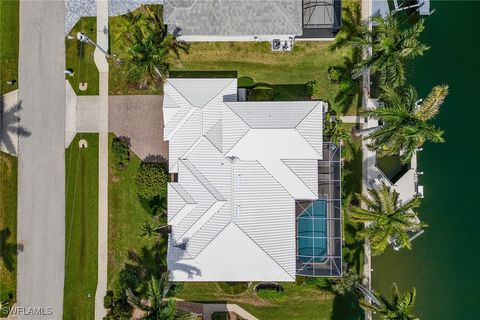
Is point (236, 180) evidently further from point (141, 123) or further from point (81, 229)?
point (81, 229)

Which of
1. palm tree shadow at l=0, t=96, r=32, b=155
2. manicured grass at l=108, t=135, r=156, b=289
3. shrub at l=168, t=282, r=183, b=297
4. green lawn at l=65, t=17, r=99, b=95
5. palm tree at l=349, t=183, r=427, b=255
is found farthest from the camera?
palm tree shadow at l=0, t=96, r=32, b=155

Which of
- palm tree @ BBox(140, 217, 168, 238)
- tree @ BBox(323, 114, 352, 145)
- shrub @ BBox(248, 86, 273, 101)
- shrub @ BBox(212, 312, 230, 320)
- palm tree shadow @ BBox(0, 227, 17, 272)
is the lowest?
shrub @ BBox(212, 312, 230, 320)

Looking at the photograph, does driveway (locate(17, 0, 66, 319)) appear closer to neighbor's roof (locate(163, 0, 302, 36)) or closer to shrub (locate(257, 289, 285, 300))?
neighbor's roof (locate(163, 0, 302, 36))

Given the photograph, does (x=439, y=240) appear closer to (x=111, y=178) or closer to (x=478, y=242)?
(x=478, y=242)

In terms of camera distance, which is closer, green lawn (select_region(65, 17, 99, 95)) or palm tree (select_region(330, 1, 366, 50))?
palm tree (select_region(330, 1, 366, 50))

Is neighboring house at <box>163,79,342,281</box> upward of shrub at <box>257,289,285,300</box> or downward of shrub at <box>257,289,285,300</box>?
upward

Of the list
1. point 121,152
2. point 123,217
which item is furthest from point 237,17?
point 123,217

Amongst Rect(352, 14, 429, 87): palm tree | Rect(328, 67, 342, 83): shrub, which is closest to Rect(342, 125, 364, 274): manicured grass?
Rect(328, 67, 342, 83): shrub
